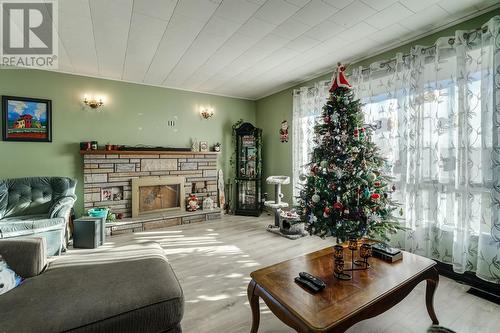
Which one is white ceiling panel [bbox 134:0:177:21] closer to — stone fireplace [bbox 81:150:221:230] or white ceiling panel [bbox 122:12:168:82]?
white ceiling panel [bbox 122:12:168:82]

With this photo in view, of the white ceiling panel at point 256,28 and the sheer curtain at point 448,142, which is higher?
the white ceiling panel at point 256,28

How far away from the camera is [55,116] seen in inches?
151

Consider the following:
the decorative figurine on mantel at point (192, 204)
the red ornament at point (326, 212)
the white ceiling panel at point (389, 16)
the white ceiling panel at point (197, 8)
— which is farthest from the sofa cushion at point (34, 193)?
the white ceiling panel at point (389, 16)

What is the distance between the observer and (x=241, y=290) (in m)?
2.24

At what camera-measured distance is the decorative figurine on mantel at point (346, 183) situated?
68.8 inches

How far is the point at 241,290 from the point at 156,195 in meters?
2.97

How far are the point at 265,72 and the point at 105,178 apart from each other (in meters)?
3.40

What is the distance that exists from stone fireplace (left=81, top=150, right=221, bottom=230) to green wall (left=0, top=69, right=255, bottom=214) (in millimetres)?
295

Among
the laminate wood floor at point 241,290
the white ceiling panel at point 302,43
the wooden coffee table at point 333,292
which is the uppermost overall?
the white ceiling panel at point 302,43

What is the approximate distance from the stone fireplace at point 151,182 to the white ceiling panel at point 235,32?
1.55 meters

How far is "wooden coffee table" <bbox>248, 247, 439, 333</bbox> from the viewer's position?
1188 mm

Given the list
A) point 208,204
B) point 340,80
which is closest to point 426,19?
point 340,80

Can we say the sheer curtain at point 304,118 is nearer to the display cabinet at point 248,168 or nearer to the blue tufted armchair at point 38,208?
the display cabinet at point 248,168

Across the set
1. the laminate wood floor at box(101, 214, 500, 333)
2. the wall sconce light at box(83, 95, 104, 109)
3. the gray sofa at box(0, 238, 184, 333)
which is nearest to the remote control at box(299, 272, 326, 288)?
the laminate wood floor at box(101, 214, 500, 333)
